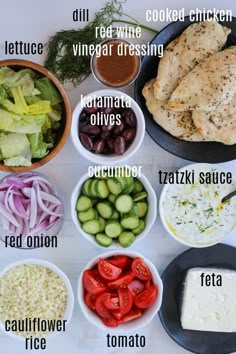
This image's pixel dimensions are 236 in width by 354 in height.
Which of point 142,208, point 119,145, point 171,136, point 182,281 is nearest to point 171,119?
point 171,136

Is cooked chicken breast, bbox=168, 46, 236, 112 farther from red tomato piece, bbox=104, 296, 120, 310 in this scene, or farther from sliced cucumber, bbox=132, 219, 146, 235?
red tomato piece, bbox=104, 296, 120, 310

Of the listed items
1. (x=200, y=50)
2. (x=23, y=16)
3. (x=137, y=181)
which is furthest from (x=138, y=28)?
(x=137, y=181)

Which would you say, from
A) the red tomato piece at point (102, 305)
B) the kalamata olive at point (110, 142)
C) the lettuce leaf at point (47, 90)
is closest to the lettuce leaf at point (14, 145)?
the lettuce leaf at point (47, 90)

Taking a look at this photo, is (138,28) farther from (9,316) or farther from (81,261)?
(9,316)

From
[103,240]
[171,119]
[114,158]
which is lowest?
[103,240]

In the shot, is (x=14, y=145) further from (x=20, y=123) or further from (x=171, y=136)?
(x=171, y=136)
